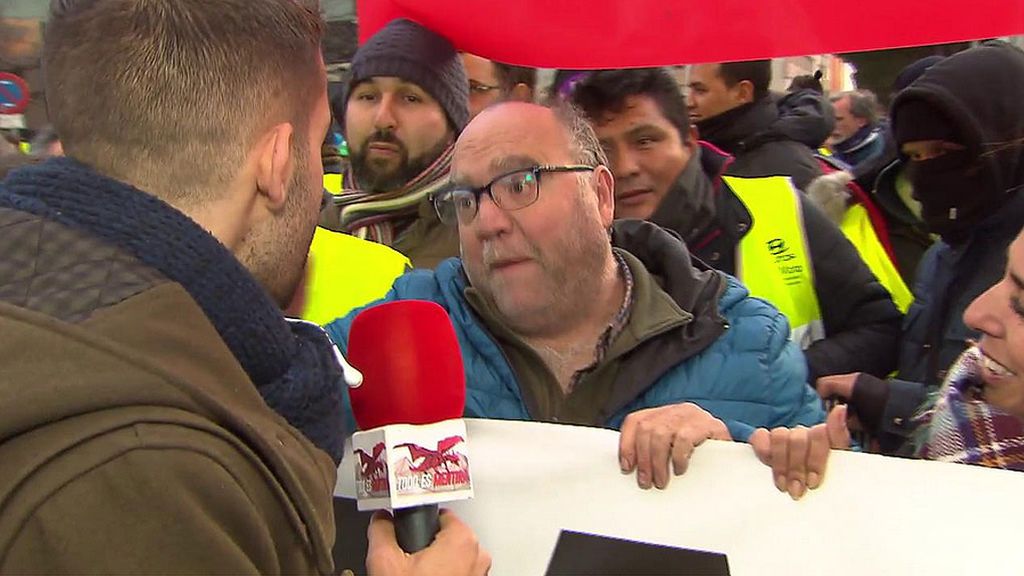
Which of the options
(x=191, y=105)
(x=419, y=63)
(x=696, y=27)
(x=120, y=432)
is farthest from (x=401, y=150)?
(x=120, y=432)

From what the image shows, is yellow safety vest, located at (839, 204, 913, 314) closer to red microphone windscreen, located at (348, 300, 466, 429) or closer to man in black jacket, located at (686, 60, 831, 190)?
man in black jacket, located at (686, 60, 831, 190)

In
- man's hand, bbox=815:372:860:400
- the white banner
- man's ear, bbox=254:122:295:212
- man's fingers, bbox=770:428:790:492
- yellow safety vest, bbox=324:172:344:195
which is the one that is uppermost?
man's ear, bbox=254:122:295:212

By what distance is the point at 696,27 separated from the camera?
2.34 metres

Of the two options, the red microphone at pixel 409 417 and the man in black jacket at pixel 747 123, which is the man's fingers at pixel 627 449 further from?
the man in black jacket at pixel 747 123

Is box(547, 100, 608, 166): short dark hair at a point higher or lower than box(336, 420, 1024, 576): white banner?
higher

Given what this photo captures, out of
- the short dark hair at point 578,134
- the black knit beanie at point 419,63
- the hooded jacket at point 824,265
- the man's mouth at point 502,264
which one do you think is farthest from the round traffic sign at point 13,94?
the man's mouth at point 502,264

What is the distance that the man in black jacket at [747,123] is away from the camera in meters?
3.71

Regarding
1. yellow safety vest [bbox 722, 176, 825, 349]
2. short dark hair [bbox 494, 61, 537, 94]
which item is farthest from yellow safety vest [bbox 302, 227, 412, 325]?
yellow safety vest [bbox 722, 176, 825, 349]

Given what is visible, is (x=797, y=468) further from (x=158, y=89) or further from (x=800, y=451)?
(x=158, y=89)

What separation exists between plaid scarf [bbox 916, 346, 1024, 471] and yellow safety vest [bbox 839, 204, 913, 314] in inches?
49.0

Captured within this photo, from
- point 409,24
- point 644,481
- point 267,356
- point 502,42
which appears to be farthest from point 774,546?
point 409,24

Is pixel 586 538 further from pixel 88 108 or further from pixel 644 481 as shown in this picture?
pixel 88 108

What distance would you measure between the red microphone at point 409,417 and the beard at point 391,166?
1.83 m

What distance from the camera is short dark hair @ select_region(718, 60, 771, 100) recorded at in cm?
361
